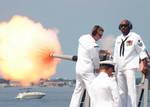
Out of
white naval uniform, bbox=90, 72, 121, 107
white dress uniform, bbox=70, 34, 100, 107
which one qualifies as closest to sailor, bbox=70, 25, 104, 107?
white dress uniform, bbox=70, 34, 100, 107

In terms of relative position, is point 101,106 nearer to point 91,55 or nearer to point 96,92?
point 96,92

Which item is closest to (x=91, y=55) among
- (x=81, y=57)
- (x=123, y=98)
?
(x=81, y=57)

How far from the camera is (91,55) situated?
1658cm

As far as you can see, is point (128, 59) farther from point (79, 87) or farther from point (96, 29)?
point (79, 87)

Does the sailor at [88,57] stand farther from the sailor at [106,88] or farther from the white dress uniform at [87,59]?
the sailor at [106,88]

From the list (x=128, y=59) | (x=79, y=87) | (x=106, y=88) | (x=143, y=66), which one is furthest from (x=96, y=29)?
(x=106, y=88)

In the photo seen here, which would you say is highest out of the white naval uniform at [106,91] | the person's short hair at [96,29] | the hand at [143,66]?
the person's short hair at [96,29]

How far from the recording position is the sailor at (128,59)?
1667 centimetres

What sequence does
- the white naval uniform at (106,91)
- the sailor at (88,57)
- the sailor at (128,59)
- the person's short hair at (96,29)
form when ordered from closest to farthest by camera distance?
the white naval uniform at (106,91) < the person's short hair at (96,29) < the sailor at (88,57) < the sailor at (128,59)

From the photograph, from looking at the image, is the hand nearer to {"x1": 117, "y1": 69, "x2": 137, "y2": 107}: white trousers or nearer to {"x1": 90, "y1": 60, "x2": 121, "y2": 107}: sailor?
{"x1": 117, "y1": 69, "x2": 137, "y2": 107}: white trousers

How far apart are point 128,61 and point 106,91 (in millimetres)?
2530

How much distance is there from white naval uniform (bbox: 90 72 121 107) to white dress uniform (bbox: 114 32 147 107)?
208 cm

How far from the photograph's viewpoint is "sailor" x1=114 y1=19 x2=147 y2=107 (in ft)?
54.7

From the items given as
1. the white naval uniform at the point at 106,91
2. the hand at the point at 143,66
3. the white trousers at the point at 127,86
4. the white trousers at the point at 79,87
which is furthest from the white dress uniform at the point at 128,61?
the white naval uniform at the point at 106,91
